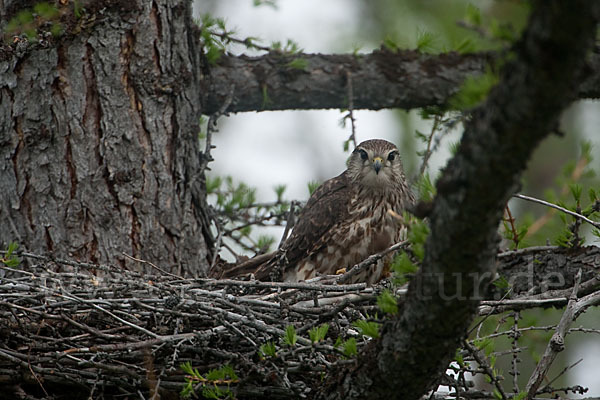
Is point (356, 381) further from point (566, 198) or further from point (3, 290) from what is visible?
point (3, 290)

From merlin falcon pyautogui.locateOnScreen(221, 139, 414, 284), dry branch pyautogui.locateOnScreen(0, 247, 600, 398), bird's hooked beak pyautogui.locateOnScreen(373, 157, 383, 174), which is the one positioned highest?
bird's hooked beak pyautogui.locateOnScreen(373, 157, 383, 174)

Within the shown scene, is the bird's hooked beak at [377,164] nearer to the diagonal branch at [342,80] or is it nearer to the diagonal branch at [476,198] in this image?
the diagonal branch at [342,80]

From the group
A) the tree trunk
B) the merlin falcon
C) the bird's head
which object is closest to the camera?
the tree trunk

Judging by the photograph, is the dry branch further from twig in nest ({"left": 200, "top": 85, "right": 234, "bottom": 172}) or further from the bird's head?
the bird's head

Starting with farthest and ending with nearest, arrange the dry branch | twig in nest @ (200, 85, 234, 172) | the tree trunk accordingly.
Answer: twig in nest @ (200, 85, 234, 172) → the tree trunk → the dry branch

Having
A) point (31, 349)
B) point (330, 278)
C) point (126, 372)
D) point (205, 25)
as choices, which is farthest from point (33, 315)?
point (205, 25)

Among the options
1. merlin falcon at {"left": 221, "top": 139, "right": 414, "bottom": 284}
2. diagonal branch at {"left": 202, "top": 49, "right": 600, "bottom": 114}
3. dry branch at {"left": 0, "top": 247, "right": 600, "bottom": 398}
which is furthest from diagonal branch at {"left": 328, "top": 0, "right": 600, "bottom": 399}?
diagonal branch at {"left": 202, "top": 49, "right": 600, "bottom": 114}

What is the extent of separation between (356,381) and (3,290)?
5.94 ft

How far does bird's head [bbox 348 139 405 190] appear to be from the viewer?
16.9 feet

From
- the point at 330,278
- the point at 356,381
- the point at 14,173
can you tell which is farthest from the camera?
the point at 14,173

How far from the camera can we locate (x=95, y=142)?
454 centimetres

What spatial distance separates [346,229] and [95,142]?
167 cm

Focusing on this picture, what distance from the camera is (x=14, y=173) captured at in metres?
4.51

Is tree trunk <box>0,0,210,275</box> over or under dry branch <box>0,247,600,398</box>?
over
